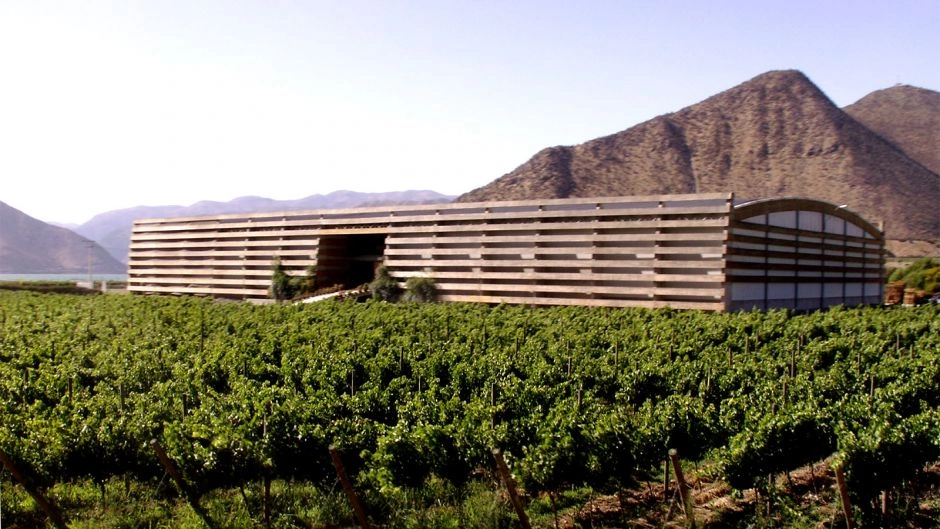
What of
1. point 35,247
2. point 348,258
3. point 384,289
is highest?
point 348,258

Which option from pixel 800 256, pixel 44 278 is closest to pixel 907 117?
pixel 800 256

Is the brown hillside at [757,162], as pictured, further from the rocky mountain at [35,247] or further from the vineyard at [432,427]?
the vineyard at [432,427]

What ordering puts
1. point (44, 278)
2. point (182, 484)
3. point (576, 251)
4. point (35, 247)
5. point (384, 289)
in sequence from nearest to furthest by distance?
point (182, 484), point (576, 251), point (384, 289), point (44, 278), point (35, 247)

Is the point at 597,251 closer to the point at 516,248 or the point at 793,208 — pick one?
the point at 516,248

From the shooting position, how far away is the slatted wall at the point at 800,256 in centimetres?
2694

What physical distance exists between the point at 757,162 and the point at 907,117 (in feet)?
177

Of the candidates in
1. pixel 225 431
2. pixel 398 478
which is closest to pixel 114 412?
pixel 225 431

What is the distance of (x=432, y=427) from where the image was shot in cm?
916

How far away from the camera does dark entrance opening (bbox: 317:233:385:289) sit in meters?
40.1

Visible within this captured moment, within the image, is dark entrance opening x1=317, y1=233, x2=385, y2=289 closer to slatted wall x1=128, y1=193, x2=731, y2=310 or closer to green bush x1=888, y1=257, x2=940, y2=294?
slatted wall x1=128, y1=193, x2=731, y2=310

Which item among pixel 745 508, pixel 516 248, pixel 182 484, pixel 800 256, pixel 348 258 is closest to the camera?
pixel 182 484

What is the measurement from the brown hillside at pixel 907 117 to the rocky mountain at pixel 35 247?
122219 millimetres

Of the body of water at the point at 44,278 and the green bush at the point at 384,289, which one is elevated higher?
the green bush at the point at 384,289

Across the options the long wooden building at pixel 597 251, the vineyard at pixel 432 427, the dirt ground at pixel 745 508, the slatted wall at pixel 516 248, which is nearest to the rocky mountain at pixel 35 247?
the slatted wall at pixel 516 248
